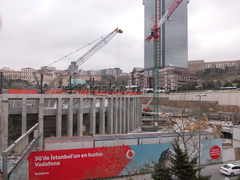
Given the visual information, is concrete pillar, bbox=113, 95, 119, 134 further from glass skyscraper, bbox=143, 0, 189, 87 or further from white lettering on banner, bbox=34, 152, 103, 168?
glass skyscraper, bbox=143, 0, 189, 87

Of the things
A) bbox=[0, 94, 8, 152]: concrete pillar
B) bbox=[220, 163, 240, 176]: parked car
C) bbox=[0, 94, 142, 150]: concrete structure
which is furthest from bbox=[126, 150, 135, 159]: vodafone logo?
bbox=[0, 94, 8, 152]: concrete pillar

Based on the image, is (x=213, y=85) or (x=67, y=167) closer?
(x=67, y=167)

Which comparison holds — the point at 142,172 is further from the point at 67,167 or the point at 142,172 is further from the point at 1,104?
the point at 1,104

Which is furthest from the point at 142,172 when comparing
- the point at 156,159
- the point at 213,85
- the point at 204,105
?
the point at 213,85

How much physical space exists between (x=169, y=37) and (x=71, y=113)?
12515 cm

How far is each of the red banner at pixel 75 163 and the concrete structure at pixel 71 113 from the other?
4.29 metres

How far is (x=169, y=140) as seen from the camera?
15758 mm

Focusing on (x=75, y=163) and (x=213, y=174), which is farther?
(x=213, y=174)

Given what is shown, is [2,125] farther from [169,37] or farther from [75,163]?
[169,37]

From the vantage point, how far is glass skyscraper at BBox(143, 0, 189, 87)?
12888cm

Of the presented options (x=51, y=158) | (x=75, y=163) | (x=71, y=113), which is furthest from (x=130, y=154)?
(x=71, y=113)

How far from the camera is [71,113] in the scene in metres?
22.6

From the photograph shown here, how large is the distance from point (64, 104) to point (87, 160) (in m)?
24.2

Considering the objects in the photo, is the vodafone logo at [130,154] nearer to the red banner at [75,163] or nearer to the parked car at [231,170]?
the red banner at [75,163]
